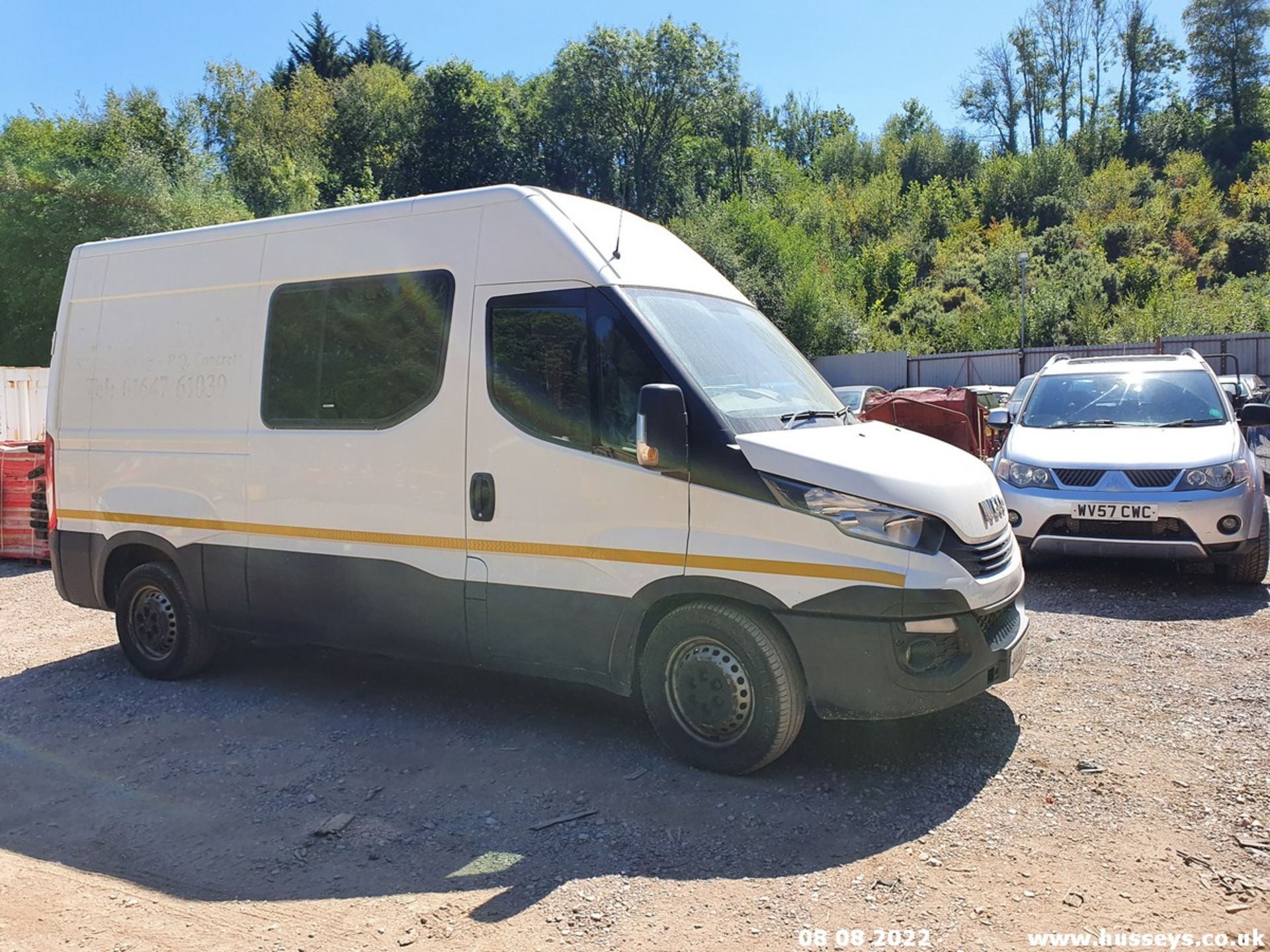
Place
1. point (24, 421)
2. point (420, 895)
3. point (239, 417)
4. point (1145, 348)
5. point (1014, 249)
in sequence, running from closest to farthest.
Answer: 1. point (420, 895)
2. point (239, 417)
3. point (24, 421)
4. point (1145, 348)
5. point (1014, 249)

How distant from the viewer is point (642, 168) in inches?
2251

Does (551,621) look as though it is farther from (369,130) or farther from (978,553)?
(369,130)

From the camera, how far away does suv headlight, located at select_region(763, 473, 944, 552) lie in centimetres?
396

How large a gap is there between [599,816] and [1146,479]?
17.5 ft

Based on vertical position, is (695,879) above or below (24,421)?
below

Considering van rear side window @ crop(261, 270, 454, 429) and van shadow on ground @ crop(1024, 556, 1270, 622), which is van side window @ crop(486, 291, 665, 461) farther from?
van shadow on ground @ crop(1024, 556, 1270, 622)

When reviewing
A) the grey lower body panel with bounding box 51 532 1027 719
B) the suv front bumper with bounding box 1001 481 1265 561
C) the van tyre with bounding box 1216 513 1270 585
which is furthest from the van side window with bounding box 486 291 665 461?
the van tyre with bounding box 1216 513 1270 585

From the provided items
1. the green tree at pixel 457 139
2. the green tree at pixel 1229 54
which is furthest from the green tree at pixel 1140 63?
the green tree at pixel 457 139

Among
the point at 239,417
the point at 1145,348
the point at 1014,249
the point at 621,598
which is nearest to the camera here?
the point at 621,598

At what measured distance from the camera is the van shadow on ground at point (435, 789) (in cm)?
366

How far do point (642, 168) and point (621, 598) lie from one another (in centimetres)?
5620

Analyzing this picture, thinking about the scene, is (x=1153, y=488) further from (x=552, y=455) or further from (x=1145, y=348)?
(x=1145, y=348)

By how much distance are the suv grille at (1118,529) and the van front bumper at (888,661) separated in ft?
12.1

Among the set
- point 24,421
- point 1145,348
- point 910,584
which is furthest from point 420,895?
point 1145,348
